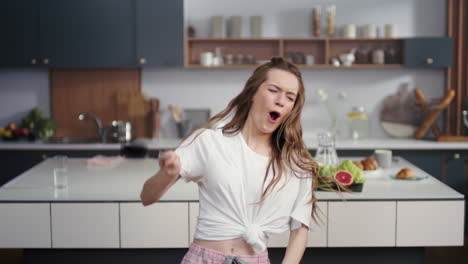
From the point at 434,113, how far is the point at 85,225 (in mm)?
3583

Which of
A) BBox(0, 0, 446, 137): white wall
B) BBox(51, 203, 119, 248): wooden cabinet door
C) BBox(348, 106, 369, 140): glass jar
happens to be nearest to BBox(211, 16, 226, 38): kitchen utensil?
BBox(0, 0, 446, 137): white wall

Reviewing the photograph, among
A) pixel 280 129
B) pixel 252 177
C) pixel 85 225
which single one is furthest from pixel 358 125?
pixel 252 177

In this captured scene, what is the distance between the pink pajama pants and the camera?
1.91 metres

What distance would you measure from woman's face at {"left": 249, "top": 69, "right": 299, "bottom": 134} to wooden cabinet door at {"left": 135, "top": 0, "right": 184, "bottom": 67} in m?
3.45

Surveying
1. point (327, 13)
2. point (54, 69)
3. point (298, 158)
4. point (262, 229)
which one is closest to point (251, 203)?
point (262, 229)

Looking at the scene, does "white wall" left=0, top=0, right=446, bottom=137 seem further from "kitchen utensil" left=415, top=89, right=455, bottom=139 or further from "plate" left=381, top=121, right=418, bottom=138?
"kitchen utensil" left=415, top=89, right=455, bottom=139

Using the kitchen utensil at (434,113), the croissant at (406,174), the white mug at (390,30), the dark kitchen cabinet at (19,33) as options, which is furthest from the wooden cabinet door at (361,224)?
the dark kitchen cabinet at (19,33)

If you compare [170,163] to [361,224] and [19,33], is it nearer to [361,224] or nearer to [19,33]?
[361,224]

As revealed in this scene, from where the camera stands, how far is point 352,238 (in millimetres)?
3012

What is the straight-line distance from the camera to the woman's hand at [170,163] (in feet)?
5.78

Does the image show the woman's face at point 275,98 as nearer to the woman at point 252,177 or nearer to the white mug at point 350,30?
the woman at point 252,177

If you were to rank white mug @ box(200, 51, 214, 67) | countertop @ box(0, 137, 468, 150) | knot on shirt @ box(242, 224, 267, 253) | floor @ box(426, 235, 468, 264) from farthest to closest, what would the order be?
white mug @ box(200, 51, 214, 67) → countertop @ box(0, 137, 468, 150) → floor @ box(426, 235, 468, 264) → knot on shirt @ box(242, 224, 267, 253)

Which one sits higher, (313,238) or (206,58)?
(206,58)

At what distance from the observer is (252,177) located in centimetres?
192
